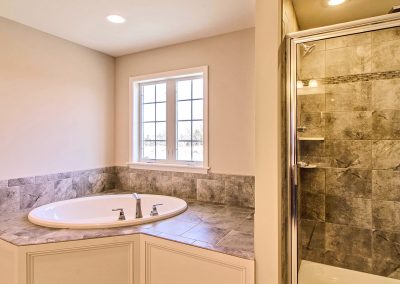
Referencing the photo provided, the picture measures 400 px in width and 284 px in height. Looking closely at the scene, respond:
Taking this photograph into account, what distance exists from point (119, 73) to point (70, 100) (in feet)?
2.65

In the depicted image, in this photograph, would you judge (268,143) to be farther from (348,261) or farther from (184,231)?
(348,261)

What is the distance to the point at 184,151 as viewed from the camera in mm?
2945

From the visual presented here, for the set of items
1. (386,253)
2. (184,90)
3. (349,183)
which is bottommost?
(386,253)

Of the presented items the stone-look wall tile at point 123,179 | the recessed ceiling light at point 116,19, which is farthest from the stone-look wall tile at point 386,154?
the stone-look wall tile at point 123,179

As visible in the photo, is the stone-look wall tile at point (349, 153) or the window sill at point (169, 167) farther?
the window sill at point (169, 167)

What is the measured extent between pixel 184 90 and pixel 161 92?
0.35m

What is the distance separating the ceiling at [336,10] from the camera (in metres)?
1.91

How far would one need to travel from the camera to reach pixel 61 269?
168 cm

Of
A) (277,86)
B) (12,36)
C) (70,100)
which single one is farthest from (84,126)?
(277,86)

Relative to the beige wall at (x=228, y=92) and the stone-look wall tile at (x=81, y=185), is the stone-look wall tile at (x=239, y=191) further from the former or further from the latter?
the stone-look wall tile at (x=81, y=185)

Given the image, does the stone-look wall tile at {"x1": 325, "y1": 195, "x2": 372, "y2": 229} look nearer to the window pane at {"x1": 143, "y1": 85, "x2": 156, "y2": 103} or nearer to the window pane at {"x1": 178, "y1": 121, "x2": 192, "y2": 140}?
the window pane at {"x1": 178, "y1": 121, "x2": 192, "y2": 140}

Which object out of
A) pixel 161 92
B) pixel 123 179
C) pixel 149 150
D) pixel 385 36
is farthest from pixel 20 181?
pixel 385 36

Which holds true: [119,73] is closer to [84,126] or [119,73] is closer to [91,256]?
[84,126]

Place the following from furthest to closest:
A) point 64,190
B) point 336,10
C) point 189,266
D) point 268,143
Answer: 1. point 64,190
2. point 336,10
3. point 189,266
4. point 268,143
